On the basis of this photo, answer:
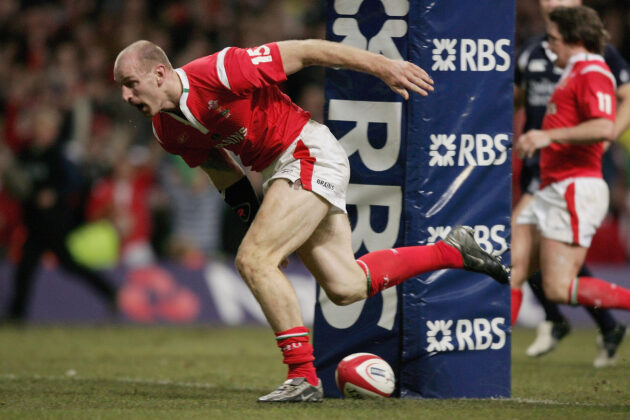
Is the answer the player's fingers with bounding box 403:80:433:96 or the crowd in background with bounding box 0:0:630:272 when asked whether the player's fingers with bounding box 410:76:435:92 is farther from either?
the crowd in background with bounding box 0:0:630:272

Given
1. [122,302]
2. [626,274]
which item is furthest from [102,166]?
[626,274]

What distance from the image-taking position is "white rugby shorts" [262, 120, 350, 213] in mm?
5398

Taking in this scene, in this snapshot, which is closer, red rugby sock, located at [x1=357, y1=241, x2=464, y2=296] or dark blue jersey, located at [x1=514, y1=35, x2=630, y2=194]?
red rugby sock, located at [x1=357, y1=241, x2=464, y2=296]

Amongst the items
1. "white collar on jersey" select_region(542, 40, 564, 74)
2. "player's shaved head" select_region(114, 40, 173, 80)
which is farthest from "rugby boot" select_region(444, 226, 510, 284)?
"white collar on jersey" select_region(542, 40, 564, 74)

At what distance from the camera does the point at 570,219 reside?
6.77 m

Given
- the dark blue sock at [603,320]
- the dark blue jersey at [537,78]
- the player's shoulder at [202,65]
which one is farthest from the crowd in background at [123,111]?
Answer: the player's shoulder at [202,65]

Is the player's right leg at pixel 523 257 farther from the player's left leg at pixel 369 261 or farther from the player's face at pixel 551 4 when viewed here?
the player's face at pixel 551 4

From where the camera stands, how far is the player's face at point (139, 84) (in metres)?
5.20

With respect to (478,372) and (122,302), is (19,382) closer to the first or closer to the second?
(478,372)

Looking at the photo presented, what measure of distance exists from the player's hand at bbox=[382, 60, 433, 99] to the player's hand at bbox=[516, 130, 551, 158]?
111 centimetres

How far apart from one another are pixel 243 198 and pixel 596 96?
7.77ft

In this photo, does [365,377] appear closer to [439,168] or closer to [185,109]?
[439,168]

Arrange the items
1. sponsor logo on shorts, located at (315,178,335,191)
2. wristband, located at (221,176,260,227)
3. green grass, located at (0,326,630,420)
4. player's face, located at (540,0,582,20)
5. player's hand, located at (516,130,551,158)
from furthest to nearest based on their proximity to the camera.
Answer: player's face, located at (540,0,582,20) < player's hand, located at (516,130,551,158) < wristband, located at (221,176,260,227) < sponsor logo on shorts, located at (315,178,335,191) < green grass, located at (0,326,630,420)

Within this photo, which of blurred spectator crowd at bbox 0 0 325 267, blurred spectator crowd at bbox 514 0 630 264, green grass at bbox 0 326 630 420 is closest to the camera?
green grass at bbox 0 326 630 420
